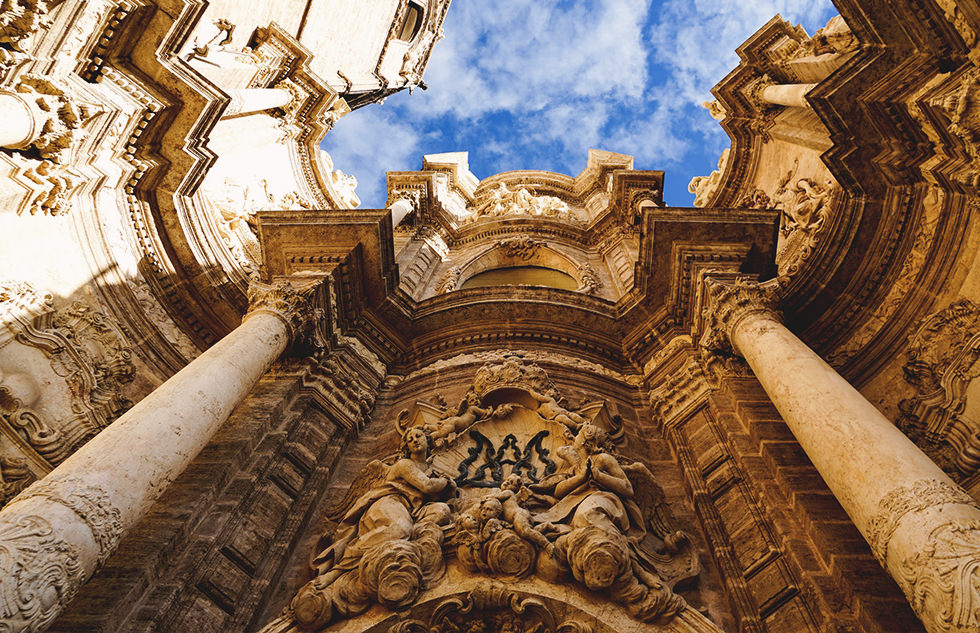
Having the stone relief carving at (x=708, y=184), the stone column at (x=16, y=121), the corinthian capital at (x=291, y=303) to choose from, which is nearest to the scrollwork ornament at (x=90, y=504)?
the corinthian capital at (x=291, y=303)

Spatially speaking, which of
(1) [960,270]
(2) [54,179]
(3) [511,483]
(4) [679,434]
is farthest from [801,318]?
(2) [54,179]

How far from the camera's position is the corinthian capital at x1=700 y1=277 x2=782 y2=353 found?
7957 millimetres

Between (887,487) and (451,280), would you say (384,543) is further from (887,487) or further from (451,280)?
(451,280)

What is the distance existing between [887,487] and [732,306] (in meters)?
3.80

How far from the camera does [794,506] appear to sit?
239 inches

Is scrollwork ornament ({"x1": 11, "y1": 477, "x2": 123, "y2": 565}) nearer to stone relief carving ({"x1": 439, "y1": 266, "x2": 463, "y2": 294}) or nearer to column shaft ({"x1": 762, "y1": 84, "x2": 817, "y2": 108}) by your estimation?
stone relief carving ({"x1": 439, "y1": 266, "x2": 463, "y2": 294})

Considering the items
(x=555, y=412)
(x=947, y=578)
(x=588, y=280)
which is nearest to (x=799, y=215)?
(x=588, y=280)

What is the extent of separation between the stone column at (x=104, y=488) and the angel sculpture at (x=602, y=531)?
337cm

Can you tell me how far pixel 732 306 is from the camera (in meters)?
8.11

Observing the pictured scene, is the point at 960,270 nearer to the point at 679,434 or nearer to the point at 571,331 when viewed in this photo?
the point at 679,434

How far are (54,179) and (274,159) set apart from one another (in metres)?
7.92

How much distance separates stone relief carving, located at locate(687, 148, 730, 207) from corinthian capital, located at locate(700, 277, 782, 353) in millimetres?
10035

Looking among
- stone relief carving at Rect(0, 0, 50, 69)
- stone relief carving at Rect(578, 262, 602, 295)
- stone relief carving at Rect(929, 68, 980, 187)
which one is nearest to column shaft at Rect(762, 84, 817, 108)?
stone relief carving at Rect(578, 262, 602, 295)

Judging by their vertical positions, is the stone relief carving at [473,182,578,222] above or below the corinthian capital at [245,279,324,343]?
above
